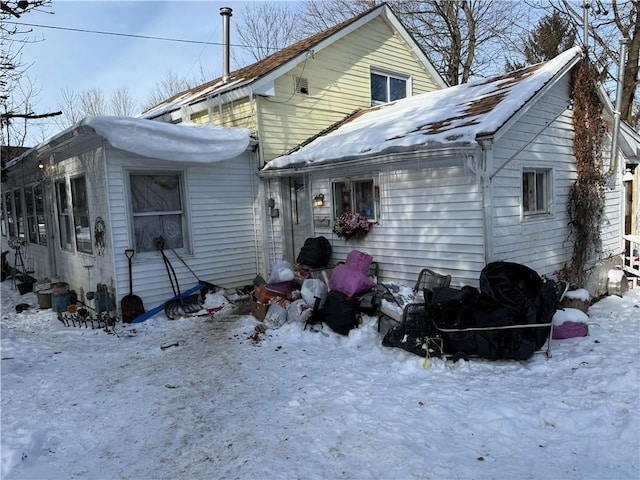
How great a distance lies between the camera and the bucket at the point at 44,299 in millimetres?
8984

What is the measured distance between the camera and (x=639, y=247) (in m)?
9.77

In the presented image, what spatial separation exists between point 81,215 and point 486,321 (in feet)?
24.0

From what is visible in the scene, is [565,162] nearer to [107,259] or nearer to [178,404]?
[178,404]

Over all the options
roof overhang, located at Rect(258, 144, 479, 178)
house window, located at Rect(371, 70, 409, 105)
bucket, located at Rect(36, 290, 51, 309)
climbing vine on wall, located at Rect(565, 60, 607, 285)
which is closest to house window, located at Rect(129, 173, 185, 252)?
roof overhang, located at Rect(258, 144, 479, 178)

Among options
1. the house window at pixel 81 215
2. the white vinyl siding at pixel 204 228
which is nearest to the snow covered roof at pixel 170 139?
the white vinyl siding at pixel 204 228

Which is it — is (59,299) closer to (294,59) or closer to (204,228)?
(204,228)

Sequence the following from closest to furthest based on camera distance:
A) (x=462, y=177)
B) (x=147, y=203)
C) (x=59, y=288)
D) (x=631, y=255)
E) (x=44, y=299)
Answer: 1. (x=462, y=177)
2. (x=147, y=203)
3. (x=59, y=288)
4. (x=44, y=299)
5. (x=631, y=255)

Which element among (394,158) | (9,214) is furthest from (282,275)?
(9,214)

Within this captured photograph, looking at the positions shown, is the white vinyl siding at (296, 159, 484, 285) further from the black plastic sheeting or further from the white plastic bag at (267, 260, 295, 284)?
the white plastic bag at (267, 260, 295, 284)

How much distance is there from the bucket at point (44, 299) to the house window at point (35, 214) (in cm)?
230

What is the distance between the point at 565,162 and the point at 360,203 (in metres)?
3.63

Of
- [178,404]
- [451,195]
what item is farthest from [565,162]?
[178,404]

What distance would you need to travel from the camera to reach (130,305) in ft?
24.7

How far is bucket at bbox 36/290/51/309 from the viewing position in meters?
8.98
